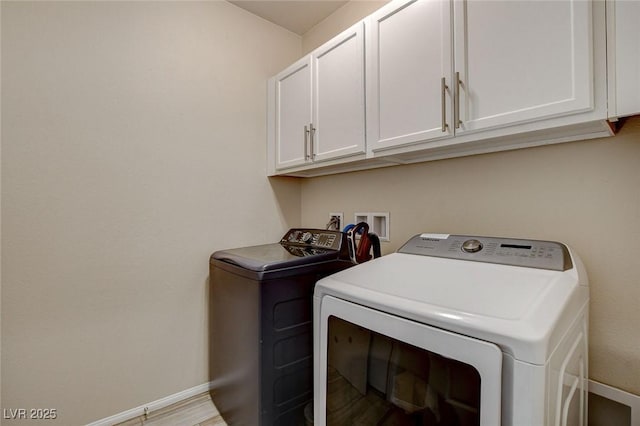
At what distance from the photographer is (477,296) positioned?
75 cm

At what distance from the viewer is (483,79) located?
3.39ft

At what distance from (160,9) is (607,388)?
2539mm

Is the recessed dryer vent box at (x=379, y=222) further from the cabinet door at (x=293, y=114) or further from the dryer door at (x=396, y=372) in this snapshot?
the dryer door at (x=396, y=372)

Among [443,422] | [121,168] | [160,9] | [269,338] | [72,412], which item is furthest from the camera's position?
[160,9]

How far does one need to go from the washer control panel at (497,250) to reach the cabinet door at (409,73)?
409mm

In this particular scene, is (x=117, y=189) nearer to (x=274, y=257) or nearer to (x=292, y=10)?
(x=274, y=257)

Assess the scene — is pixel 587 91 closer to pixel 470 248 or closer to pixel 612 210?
pixel 612 210

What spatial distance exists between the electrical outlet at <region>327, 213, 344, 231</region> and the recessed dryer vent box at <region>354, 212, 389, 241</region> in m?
0.17

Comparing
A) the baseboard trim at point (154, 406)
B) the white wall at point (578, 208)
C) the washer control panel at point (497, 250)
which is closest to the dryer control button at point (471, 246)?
the washer control panel at point (497, 250)

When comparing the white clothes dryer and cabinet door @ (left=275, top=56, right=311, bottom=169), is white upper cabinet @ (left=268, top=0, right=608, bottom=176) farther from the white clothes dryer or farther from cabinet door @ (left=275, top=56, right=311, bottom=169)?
the white clothes dryer

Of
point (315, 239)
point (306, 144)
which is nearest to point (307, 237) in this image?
point (315, 239)

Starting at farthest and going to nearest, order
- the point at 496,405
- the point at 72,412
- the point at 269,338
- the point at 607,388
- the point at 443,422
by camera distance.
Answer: the point at 72,412 < the point at 269,338 < the point at 607,388 < the point at 443,422 < the point at 496,405

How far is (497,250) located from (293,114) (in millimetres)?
1329

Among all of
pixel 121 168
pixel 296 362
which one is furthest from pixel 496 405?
pixel 121 168
